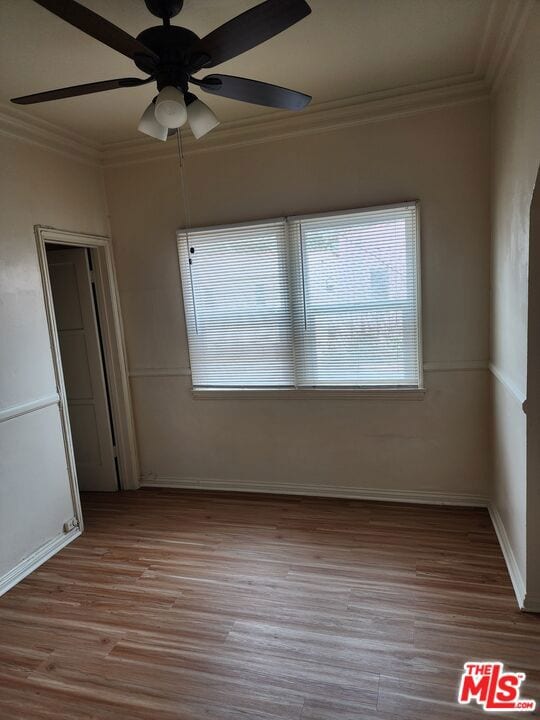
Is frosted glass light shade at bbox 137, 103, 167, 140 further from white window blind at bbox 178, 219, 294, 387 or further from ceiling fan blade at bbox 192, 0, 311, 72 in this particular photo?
white window blind at bbox 178, 219, 294, 387

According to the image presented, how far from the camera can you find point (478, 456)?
10.3ft

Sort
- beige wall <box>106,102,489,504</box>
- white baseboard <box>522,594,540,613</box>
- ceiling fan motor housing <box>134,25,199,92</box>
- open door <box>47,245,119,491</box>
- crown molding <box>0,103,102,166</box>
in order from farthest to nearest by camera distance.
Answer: open door <box>47,245,119,491</box>, beige wall <box>106,102,489,504</box>, crown molding <box>0,103,102,166</box>, white baseboard <box>522,594,540,613</box>, ceiling fan motor housing <box>134,25,199,92</box>

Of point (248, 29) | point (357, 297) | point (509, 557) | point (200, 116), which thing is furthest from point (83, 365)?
point (509, 557)

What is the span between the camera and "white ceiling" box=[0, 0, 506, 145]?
1985 mm

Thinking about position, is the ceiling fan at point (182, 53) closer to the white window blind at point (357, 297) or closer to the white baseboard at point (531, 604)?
→ the white window blind at point (357, 297)

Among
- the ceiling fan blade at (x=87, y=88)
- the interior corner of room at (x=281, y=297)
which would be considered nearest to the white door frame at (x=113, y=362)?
the interior corner of room at (x=281, y=297)

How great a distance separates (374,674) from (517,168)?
2.44 m

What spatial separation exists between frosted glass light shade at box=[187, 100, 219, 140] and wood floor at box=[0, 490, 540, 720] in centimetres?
245

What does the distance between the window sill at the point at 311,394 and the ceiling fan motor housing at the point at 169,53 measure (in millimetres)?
2236

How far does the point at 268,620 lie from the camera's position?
7.23 ft

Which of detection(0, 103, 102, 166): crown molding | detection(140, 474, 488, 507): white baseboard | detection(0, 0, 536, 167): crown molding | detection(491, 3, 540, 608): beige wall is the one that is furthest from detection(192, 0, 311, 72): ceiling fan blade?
detection(140, 474, 488, 507): white baseboard

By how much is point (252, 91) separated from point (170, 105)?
0.39 m

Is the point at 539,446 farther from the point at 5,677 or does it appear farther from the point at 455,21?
the point at 5,677

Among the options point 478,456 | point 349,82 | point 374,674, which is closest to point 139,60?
point 349,82
